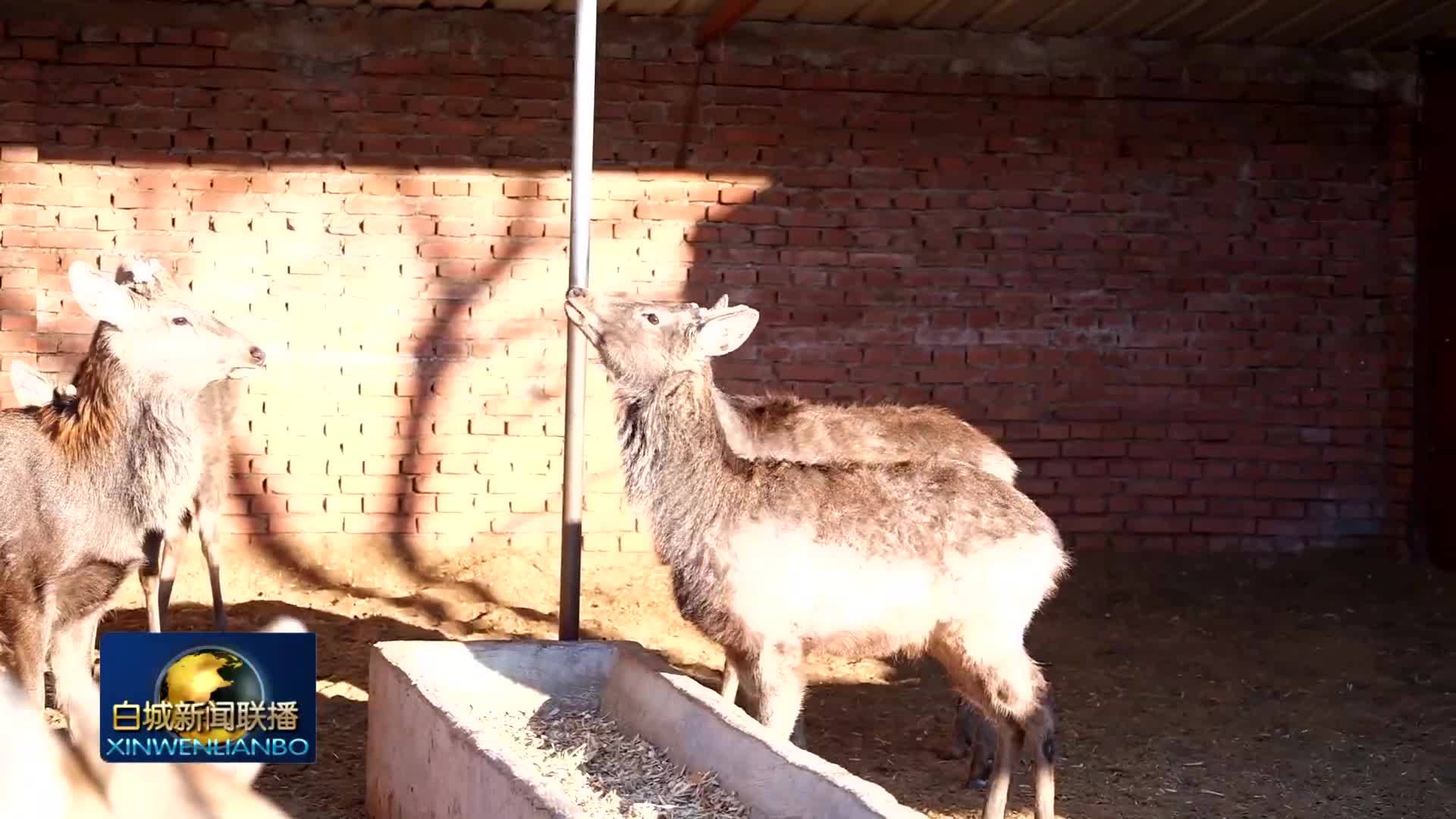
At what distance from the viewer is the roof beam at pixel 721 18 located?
971 centimetres

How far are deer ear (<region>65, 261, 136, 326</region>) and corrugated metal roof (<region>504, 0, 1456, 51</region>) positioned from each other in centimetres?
442

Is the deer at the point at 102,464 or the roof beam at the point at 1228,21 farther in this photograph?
the roof beam at the point at 1228,21

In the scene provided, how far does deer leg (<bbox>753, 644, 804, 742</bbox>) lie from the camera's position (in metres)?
5.79

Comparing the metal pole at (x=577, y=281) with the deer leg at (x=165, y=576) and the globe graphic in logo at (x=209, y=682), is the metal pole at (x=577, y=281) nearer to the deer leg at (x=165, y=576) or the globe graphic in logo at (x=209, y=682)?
the globe graphic in logo at (x=209, y=682)

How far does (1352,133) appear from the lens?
446 inches

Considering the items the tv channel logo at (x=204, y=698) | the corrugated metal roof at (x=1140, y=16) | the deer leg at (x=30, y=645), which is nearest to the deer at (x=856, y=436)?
the tv channel logo at (x=204, y=698)

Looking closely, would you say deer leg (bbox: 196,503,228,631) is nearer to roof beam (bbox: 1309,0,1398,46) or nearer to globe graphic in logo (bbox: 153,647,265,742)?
globe graphic in logo (bbox: 153,647,265,742)

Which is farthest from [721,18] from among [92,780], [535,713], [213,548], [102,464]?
[92,780]

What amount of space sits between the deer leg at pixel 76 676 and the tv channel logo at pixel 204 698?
0.18 feet

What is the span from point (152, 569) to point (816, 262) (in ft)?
16.3

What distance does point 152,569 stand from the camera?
24.5 feet

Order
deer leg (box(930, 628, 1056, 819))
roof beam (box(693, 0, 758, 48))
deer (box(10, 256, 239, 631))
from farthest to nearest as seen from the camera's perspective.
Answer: roof beam (box(693, 0, 758, 48)), deer (box(10, 256, 239, 631)), deer leg (box(930, 628, 1056, 819))

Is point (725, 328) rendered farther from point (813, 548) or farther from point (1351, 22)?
point (1351, 22)

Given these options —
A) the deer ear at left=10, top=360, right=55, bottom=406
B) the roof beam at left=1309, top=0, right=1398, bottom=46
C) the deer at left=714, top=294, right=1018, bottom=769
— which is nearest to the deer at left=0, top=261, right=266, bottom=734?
the deer ear at left=10, top=360, right=55, bottom=406
